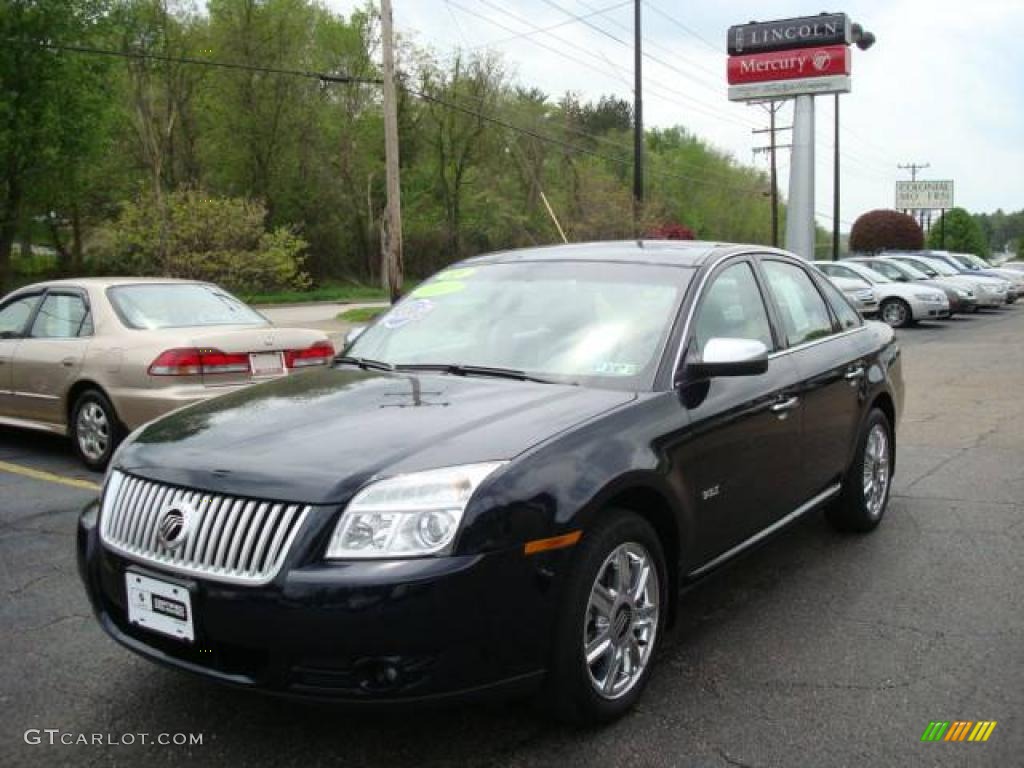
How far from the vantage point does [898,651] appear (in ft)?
11.9

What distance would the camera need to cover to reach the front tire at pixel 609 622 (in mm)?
2811

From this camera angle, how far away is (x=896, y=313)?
21.5 m

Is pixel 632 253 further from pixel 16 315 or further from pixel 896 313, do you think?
pixel 896 313

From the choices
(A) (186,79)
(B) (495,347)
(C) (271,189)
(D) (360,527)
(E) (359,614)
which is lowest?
(E) (359,614)

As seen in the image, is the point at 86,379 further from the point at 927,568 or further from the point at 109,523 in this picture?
the point at 927,568

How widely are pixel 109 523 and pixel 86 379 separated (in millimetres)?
4344

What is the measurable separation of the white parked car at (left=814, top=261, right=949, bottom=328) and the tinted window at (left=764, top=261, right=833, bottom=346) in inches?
664

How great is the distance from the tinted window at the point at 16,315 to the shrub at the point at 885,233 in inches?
1994

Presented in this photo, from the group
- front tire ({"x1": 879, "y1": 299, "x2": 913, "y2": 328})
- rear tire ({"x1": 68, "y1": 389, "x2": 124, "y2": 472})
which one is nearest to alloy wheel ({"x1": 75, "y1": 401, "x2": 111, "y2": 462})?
rear tire ({"x1": 68, "y1": 389, "x2": 124, "y2": 472})

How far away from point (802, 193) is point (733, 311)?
109ft

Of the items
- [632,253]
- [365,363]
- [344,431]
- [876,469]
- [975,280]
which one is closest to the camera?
[344,431]

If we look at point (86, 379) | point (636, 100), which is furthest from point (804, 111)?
point (86, 379)

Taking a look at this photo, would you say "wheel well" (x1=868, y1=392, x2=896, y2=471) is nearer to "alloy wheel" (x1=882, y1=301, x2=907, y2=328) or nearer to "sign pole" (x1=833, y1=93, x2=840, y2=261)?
"alloy wheel" (x1=882, y1=301, x2=907, y2=328)

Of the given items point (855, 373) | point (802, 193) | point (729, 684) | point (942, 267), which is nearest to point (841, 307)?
point (855, 373)
